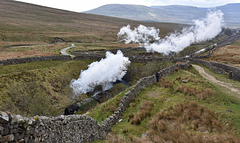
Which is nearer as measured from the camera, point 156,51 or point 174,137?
point 174,137

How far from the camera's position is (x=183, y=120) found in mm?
11758

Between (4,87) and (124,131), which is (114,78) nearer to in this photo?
(4,87)

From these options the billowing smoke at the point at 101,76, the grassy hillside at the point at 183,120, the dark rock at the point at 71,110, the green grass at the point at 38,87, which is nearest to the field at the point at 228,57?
the billowing smoke at the point at 101,76

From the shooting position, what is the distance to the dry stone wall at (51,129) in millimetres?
5547

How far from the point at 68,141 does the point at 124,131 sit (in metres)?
4.84

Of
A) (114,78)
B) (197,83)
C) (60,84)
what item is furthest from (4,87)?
(197,83)

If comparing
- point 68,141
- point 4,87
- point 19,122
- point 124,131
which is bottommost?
point 4,87

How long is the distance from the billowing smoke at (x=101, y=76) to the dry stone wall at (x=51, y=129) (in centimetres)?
2110

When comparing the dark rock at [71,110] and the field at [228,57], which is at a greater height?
the field at [228,57]

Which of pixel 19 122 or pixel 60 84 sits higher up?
pixel 19 122

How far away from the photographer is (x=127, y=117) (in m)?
15.4

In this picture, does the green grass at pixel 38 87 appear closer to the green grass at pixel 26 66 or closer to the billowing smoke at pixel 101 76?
the green grass at pixel 26 66

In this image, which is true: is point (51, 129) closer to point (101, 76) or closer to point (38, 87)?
point (38, 87)

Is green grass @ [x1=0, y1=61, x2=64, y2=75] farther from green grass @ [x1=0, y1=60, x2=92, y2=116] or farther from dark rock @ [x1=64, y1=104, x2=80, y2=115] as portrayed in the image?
dark rock @ [x1=64, y1=104, x2=80, y2=115]
